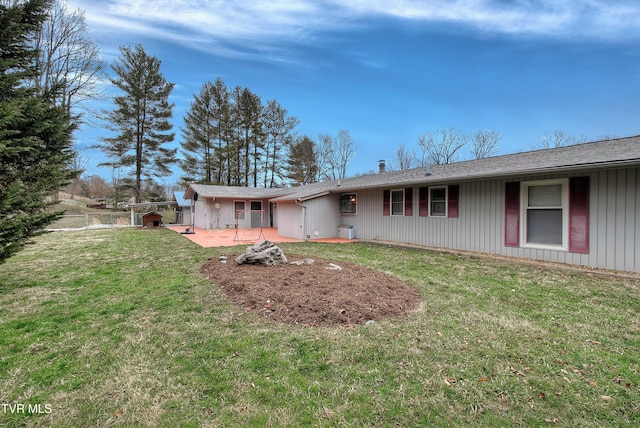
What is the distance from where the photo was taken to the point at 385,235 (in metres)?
11.4

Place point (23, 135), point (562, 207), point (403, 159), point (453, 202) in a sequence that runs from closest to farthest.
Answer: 1. point (23, 135)
2. point (562, 207)
3. point (453, 202)
4. point (403, 159)

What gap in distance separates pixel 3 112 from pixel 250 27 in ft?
27.1

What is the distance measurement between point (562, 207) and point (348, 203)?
316 inches

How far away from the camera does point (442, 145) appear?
27891mm

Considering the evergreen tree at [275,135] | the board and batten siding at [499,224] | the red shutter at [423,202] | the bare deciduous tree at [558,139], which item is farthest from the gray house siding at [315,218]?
the bare deciduous tree at [558,139]

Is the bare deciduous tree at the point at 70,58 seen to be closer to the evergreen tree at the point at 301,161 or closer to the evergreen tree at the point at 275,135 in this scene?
the evergreen tree at the point at 275,135

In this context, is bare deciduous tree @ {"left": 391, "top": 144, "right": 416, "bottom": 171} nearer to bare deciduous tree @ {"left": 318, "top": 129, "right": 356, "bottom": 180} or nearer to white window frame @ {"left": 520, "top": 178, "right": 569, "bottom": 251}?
bare deciduous tree @ {"left": 318, "top": 129, "right": 356, "bottom": 180}

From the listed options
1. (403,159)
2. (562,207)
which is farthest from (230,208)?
(403,159)

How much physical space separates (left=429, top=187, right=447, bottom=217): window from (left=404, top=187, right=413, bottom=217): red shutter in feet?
2.51

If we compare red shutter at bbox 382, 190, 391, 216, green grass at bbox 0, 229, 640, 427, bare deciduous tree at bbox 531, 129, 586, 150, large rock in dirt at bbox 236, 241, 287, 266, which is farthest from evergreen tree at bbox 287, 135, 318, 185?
green grass at bbox 0, 229, 640, 427

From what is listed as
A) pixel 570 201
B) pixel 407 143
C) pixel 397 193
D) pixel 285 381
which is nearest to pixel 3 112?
pixel 285 381

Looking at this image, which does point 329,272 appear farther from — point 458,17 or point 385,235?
point 458,17

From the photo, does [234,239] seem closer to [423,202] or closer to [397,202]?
[397,202]

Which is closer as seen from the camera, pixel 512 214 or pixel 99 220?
pixel 512 214
